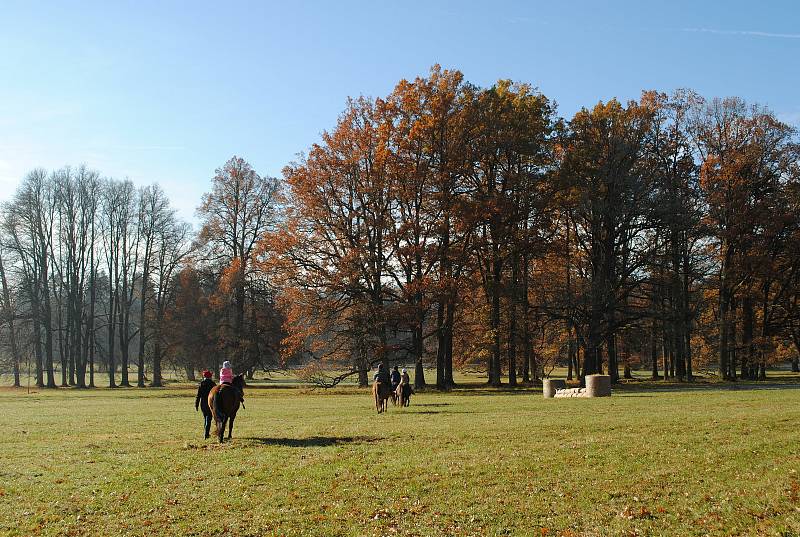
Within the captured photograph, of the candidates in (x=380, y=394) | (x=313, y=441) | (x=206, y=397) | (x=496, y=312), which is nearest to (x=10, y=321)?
(x=496, y=312)

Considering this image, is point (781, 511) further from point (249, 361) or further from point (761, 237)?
point (249, 361)

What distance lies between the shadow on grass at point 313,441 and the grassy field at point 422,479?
0.09 m

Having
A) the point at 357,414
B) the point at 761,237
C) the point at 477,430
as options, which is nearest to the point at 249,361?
the point at 357,414

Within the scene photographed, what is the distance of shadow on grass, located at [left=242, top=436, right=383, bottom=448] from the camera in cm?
1611

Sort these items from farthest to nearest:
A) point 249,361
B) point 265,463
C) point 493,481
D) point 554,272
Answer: point 249,361, point 554,272, point 265,463, point 493,481

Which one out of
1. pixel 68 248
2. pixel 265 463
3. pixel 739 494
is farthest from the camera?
pixel 68 248

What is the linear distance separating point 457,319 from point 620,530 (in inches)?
1422

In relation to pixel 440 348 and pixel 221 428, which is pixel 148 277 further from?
pixel 221 428

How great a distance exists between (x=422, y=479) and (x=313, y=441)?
560 cm

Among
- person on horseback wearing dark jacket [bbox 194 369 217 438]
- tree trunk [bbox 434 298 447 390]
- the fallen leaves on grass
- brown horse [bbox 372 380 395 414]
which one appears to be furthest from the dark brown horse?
the fallen leaves on grass

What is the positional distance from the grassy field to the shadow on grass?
9 cm

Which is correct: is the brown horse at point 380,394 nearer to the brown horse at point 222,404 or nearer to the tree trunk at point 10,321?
the brown horse at point 222,404

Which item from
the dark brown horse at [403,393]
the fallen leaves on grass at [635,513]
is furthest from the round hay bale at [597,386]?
the fallen leaves on grass at [635,513]

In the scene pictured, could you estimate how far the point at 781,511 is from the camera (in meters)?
9.12
